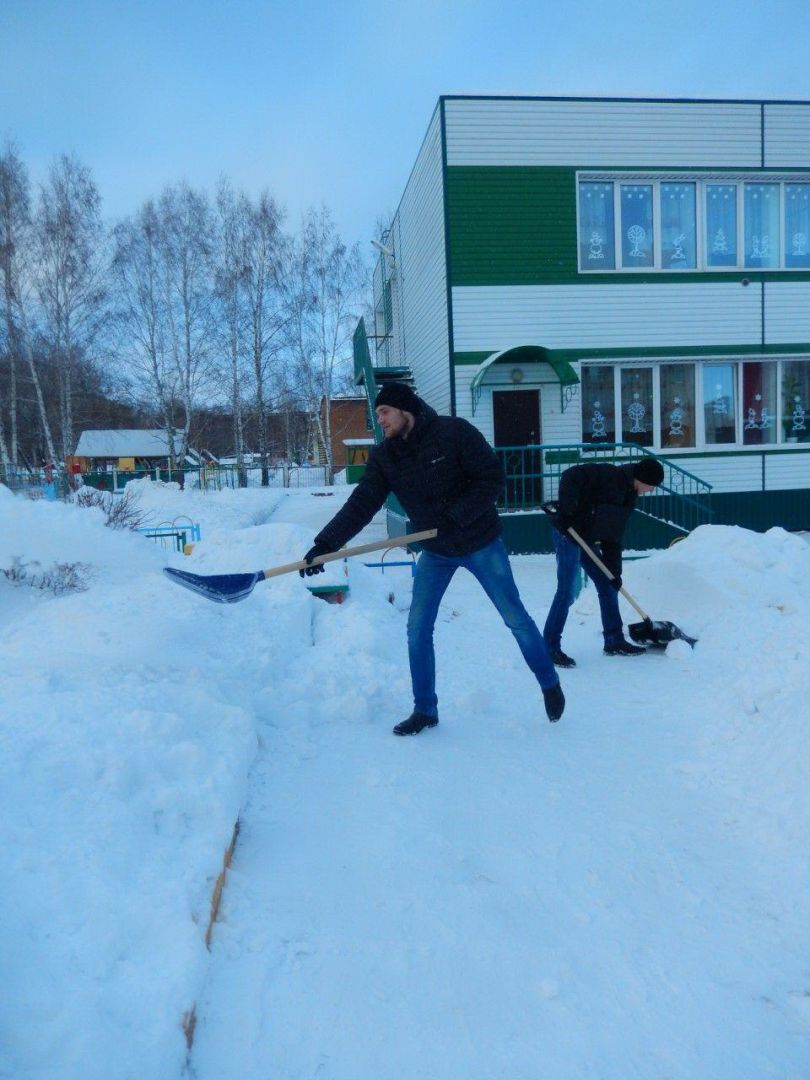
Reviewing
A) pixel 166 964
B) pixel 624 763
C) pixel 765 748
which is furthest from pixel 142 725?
pixel 765 748

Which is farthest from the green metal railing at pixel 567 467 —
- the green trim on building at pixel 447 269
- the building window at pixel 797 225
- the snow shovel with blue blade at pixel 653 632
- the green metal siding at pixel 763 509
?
the snow shovel with blue blade at pixel 653 632

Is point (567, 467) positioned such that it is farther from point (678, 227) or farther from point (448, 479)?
point (448, 479)

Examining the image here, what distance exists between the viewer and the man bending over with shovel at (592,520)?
548cm

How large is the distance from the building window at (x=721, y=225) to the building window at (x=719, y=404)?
1.71 metres

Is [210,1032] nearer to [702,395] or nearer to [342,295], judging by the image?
[702,395]

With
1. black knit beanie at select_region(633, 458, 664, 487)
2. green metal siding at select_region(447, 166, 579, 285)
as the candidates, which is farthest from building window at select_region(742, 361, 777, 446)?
black knit beanie at select_region(633, 458, 664, 487)

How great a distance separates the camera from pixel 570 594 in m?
5.45

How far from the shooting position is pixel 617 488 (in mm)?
5562

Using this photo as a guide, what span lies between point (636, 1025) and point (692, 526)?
10767 millimetres

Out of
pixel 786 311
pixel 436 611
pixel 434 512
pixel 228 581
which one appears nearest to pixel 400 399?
pixel 434 512

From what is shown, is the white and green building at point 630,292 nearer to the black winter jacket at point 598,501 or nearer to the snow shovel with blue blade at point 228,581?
the black winter jacket at point 598,501

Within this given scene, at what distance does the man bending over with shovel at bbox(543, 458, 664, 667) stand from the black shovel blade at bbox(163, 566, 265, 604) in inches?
87.1

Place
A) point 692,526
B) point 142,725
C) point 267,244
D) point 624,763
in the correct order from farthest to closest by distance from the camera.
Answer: point 267,244 → point 692,526 → point 624,763 → point 142,725

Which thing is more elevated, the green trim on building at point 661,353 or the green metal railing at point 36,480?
the green trim on building at point 661,353
